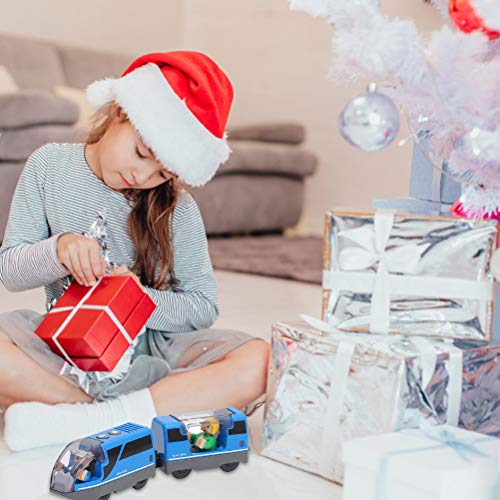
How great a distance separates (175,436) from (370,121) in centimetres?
44

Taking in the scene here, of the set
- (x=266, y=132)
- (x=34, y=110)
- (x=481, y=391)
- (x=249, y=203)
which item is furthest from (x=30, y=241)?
(x=266, y=132)

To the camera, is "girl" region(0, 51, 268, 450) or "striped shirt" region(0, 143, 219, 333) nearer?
"girl" region(0, 51, 268, 450)

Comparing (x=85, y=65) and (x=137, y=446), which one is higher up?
(x=85, y=65)

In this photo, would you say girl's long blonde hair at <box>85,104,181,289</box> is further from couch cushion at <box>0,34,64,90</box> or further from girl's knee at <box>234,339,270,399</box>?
couch cushion at <box>0,34,64,90</box>

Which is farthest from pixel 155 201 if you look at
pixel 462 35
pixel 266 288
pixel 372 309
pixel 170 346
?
pixel 266 288

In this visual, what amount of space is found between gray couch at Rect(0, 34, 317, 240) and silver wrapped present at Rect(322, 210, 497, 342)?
1.87 metres

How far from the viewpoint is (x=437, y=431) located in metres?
1.03

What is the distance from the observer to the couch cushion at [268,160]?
12.5 ft

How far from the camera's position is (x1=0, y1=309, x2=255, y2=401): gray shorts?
50.3 inches

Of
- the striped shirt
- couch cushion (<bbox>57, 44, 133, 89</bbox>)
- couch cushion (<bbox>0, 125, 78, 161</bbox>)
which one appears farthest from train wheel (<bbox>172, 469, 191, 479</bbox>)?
couch cushion (<bbox>57, 44, 133, 89</bbox>)

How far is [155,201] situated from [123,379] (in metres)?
0.28

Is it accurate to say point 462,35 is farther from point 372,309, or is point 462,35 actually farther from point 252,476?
point 252,476

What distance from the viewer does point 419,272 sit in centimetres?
114

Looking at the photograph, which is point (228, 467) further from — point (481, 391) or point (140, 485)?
point (481, 391)
